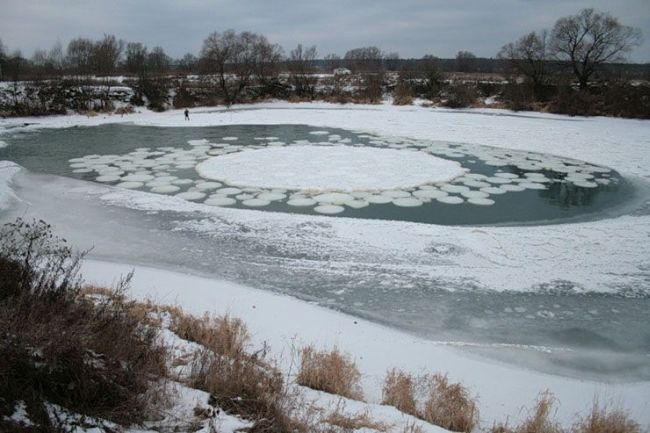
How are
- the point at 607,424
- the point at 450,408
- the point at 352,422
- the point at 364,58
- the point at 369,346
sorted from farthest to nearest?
1. the point at 364,58
2. the point at 369,346
3. the point at 450,408
4. the point at 607,424
5. the point at 352,422

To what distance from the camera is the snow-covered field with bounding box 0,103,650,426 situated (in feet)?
10.7

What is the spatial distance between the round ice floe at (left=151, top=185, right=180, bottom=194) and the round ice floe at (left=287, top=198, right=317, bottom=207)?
2351 millimetres

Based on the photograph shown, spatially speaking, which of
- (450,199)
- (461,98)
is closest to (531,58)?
(461,98)

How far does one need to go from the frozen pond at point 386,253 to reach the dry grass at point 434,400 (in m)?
0.79

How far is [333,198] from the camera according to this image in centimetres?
768

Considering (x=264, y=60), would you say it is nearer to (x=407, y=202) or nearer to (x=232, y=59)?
(x=232, y=59)

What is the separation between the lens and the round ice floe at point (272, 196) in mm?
7703

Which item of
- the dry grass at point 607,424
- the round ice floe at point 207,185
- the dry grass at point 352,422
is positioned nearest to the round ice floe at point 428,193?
the round ice floe at point 207,185

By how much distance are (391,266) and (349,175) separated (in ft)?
14.1

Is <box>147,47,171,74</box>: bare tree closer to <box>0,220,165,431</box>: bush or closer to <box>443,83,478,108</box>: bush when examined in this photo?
<box>443,83,478,108</box>: bush

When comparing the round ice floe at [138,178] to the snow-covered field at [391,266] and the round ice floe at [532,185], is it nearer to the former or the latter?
the snow-covered field at [391,266]

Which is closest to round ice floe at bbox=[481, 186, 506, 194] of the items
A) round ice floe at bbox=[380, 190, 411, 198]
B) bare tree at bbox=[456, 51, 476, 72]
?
round ice floe at bbox=[380, 190, 411, 198]

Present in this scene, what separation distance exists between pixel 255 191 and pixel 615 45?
24.7 meters

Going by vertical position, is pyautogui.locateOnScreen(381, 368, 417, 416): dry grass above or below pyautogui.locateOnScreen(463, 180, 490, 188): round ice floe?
below
